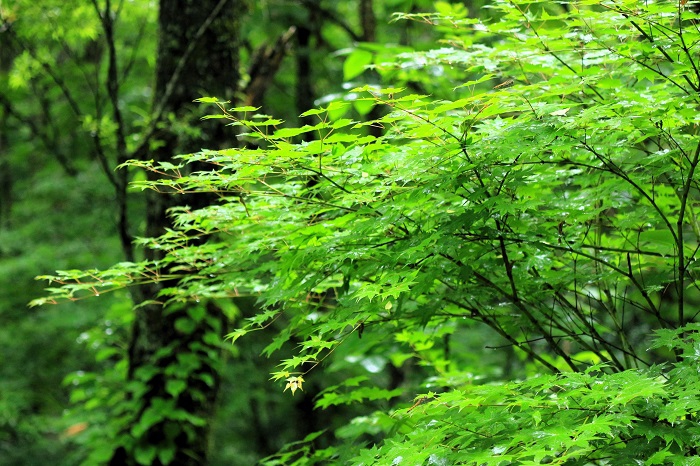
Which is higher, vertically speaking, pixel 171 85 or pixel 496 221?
pixel 171 85

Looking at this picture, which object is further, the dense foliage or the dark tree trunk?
the dark tree trunk

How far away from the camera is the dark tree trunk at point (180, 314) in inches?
169

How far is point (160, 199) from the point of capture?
433 centimetres

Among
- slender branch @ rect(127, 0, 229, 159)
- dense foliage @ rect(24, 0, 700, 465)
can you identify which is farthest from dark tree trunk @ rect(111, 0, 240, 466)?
dense foliage @ rect(24, 0, 700, 465)

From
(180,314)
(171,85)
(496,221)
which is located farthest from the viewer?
(180,314)

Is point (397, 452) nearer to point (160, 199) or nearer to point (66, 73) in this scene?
point (160, 199)

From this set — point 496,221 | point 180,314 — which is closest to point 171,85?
point 180,314

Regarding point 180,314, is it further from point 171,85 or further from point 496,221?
point 496,221

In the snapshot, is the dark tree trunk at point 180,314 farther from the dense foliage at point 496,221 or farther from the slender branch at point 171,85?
the dense foliage at point 496,221

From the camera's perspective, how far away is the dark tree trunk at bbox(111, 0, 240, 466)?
14.1ft

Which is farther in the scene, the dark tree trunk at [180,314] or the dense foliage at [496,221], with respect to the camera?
the dark tree trunk at [180,314]

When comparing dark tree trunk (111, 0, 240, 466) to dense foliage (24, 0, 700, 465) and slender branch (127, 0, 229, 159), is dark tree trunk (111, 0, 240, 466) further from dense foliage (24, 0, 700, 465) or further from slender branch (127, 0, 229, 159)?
dense foliage (24, 0, 700, 465)

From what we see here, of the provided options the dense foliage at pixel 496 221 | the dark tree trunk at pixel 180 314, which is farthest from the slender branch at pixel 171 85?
the dense foliage at pixel 496 221

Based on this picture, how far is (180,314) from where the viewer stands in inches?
175
